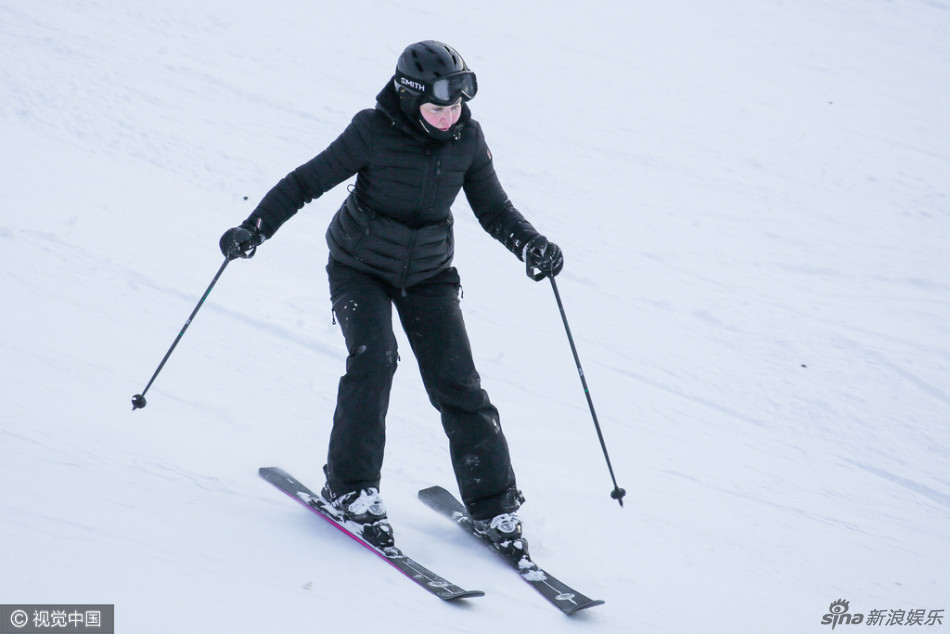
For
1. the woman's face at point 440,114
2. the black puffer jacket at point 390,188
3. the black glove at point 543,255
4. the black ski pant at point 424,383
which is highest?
the woman's face at point 440,114

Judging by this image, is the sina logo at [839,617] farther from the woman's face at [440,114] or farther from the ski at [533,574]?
the woman's face at [440,114]

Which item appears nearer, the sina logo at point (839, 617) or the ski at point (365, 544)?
the ski at point (365, 544)

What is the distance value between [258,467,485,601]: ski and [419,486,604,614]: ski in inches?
13.3

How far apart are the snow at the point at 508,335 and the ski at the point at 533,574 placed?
6 cm

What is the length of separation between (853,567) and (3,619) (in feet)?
11.8

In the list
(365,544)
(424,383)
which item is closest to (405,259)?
(424,383)

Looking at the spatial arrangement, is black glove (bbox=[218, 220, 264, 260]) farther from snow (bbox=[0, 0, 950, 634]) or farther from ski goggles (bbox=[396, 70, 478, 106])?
snow (bbox=[0, 0, 950, 634])

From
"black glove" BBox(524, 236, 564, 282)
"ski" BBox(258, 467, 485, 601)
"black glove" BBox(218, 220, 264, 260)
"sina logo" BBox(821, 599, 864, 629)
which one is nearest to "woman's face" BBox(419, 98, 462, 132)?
"black glove" BBox(524, 236, 564, 282)

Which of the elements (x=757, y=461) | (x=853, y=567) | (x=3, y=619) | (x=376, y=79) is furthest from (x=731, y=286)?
(x=3, y=619)

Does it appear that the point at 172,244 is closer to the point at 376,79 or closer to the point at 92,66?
the point at 92,66

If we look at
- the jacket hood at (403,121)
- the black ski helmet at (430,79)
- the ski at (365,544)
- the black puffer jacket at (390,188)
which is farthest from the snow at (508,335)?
the black ski helmet at (430,79)

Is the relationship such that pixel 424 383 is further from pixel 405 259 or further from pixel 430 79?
pixel 430 79

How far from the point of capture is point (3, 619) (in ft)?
7.60

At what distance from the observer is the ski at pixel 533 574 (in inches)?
128
